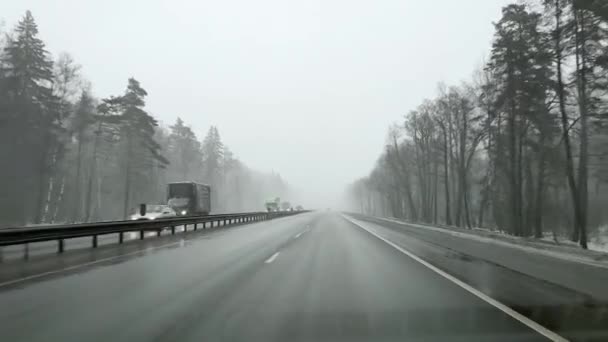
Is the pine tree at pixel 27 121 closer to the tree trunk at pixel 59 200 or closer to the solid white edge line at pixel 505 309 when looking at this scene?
the tree trunk at pixel 59 200

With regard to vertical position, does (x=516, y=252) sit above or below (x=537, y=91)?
below

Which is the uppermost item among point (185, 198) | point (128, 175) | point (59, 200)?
point (128, 175)

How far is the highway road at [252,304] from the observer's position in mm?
4598

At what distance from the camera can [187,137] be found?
238 ft

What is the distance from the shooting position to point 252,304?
5891mm

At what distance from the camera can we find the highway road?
460 centimetres

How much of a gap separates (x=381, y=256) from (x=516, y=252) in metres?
3.55

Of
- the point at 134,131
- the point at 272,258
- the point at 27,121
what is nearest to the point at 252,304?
the point at 272,258

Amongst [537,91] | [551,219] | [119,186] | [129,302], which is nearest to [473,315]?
[129,302]

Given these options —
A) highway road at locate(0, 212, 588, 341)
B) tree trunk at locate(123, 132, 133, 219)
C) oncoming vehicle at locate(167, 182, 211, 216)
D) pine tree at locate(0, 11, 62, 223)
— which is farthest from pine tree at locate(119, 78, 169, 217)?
highway road at locate(0, 212, 588, 341)

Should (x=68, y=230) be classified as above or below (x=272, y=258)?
above

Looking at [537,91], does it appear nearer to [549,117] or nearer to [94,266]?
[549,117]

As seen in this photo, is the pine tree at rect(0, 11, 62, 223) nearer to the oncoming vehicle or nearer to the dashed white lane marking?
the oncoming vehicle

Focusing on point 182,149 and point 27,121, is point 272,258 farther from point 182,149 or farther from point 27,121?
point 182,149
